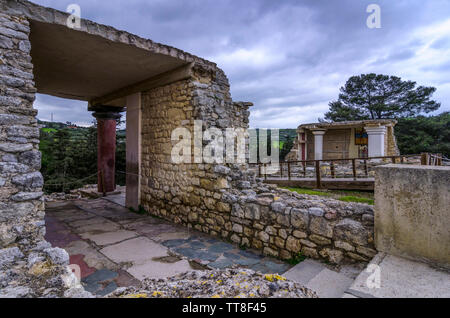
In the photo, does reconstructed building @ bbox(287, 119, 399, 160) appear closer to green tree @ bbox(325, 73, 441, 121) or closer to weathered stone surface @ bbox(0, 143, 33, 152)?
green tree @ bbox(325, 73, 441, 121)

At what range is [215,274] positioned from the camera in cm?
200

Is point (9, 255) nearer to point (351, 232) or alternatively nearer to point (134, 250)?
point (134, 250)

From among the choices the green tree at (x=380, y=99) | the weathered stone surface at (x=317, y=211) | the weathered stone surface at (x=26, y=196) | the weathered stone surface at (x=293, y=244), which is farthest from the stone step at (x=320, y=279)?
the green tree at (x=380, y=99)

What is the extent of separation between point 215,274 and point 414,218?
1807 mm

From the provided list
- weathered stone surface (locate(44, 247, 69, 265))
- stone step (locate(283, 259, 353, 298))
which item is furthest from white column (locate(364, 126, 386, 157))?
weathered stone surface (locate(44, 247, 69, 265))

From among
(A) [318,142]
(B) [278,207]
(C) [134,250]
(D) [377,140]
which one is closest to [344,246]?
(B) [278,207]

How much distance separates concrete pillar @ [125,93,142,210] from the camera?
6000 mm

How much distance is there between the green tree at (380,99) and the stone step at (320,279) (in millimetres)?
24699

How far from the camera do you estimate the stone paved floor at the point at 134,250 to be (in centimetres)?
294

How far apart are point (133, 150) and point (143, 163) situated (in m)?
0.48

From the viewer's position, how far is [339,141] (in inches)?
645
